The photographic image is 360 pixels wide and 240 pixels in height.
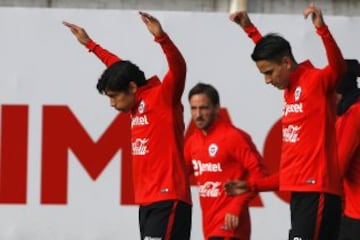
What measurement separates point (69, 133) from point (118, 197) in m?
0.74

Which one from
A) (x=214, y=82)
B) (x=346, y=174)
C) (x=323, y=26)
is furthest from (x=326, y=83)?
(x=214, y=82)

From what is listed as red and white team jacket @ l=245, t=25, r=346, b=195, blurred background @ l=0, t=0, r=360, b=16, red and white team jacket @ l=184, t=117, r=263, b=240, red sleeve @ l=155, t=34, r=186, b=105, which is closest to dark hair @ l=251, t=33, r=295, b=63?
red and white team jacket @ l=245, t=25, r=346, b=195

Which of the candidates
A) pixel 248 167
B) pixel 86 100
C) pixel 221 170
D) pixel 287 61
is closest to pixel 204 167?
pixel 221 170

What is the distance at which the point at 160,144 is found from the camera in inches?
334

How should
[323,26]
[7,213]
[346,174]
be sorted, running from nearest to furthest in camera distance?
1. [323,26]
2. [346,174]
3. [7,213]

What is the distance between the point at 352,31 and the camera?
1212 centimetres

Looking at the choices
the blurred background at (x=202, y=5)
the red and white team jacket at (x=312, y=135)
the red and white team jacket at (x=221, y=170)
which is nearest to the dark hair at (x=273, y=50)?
the red and white team jacket at (x=312, y=135)

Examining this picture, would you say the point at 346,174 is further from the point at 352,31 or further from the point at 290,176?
the point at 352,31

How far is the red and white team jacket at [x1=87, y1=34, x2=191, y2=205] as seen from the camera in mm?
8453

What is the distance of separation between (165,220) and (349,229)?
132cm

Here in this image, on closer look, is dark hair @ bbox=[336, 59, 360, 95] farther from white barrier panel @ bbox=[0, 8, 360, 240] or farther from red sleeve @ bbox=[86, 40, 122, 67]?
white barrier panel @ bbox=[0, 8, 360, 240]

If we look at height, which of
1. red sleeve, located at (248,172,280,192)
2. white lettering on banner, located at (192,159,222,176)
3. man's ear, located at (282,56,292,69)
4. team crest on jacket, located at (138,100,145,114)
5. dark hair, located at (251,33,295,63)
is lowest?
red sleeve, located at (248,172,280,192)

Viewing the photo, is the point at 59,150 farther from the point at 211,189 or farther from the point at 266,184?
the point at 266,184

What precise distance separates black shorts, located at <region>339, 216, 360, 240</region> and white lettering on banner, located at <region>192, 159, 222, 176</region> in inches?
36.8
